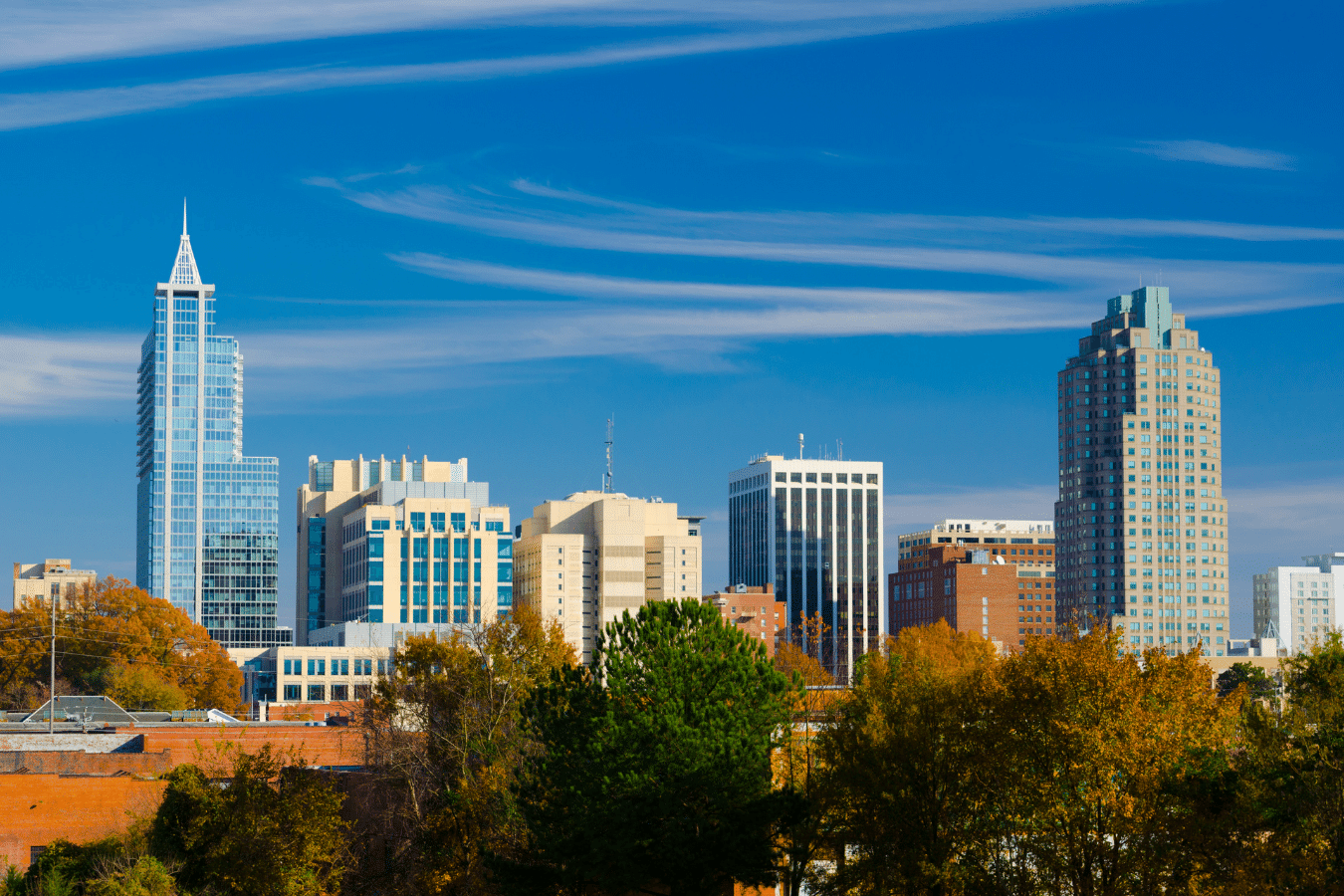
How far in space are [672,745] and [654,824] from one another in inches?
108

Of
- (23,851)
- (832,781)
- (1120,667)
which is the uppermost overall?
(1120,667)

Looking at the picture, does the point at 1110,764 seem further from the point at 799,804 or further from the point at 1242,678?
the point at 1242,678

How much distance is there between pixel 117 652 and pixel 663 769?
12119 cm

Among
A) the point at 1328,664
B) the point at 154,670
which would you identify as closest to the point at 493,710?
the point at 1328,664

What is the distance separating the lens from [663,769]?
55.6 m

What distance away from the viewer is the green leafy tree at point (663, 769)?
180 ft

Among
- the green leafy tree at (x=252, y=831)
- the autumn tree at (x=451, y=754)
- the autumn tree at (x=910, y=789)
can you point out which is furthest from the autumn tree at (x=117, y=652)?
the autumn tree at (x=910, y=789)

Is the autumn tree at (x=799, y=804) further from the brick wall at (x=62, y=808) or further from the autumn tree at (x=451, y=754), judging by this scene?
the brick wall at (x=62, y=808)

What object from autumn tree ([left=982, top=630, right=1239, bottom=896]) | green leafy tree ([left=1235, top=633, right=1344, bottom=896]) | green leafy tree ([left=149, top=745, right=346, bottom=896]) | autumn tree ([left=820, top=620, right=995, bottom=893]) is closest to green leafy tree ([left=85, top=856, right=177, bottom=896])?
green leafy tree ([left=149, top=745, right=346, bottom=896])

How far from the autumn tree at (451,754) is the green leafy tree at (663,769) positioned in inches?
269

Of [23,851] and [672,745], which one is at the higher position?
[672,745]

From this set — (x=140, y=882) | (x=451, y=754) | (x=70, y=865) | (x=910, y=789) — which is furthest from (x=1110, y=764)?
→ (x=70, y=865)

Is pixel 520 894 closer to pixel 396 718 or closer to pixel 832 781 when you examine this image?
pixel 832 781

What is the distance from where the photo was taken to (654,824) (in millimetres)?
55250
